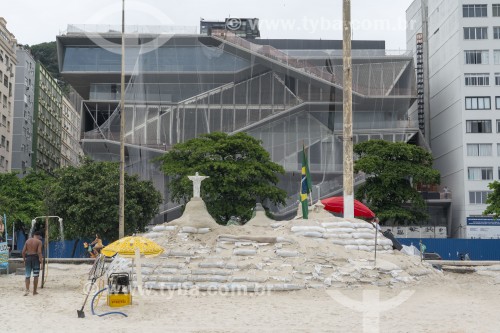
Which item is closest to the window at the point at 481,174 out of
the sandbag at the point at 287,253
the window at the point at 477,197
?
the window at the point at 477,197

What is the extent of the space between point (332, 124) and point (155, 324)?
1856 inches

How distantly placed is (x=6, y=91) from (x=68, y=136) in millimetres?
29212

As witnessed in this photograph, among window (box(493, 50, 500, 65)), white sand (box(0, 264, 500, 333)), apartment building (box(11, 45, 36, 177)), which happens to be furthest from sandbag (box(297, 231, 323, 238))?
apartment building (box(11, 45, 36, 177))

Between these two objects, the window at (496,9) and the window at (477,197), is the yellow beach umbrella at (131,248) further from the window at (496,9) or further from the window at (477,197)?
the window at (496,9)

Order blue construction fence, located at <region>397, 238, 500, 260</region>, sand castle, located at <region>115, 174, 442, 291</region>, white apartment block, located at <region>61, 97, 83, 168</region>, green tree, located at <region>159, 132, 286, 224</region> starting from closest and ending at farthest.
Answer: sand castle, located at <region>115, 174, 442, 291</region>, green tree, located at <region>159, 132, 286, 224</region>, blue construction fence, located at <region>397, 238, 500, 260</region>, white apartment block, located at <region>61, 97, 83, 168</region>

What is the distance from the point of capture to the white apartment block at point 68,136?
318 ft

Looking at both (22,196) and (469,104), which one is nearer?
(22,196)

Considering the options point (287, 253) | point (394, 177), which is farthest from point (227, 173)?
point (287, 253)

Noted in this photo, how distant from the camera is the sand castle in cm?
1983

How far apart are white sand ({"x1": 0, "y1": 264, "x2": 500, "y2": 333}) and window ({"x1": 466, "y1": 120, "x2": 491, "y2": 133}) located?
135 feet

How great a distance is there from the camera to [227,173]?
44500 millimetres

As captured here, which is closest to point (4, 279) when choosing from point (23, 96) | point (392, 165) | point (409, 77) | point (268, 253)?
point (268, 253)

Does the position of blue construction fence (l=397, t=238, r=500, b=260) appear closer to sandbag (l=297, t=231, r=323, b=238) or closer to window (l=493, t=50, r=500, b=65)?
window (l=493, t=50, r=500, b=65)

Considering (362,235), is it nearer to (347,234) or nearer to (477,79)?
(347,234)
